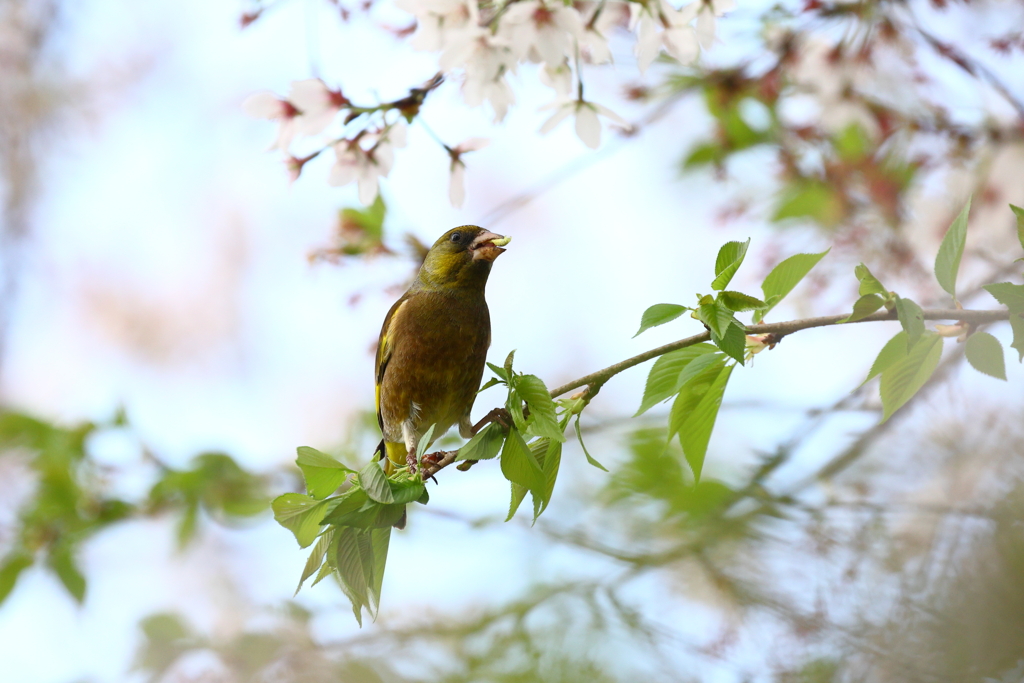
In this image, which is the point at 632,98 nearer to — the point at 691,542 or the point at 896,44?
the point at 896,44

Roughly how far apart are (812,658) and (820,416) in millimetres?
370

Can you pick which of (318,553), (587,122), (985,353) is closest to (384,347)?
(587,122)

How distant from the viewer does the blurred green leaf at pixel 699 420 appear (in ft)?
1.87

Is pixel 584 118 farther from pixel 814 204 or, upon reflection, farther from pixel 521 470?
pixel 814 204

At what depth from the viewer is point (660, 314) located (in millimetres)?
543

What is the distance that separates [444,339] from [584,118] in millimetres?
314

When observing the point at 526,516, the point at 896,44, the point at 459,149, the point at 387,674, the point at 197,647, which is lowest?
the point at 197,647

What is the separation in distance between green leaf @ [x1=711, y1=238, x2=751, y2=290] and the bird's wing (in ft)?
1.89

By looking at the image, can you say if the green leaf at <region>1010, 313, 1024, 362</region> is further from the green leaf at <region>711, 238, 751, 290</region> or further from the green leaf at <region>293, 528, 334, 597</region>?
the green leaf at <region>293, 528, 334, 597</region>

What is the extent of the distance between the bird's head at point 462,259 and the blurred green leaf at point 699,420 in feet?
1.37

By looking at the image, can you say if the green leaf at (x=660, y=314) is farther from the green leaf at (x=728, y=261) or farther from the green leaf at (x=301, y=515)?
the green leaf at (x=301, y=515)

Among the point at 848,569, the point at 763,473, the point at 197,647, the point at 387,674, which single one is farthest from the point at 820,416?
the point at 197,647

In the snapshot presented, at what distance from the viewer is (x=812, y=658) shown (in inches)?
32.3

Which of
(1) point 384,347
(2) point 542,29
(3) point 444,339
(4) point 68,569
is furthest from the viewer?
(4) point 68,569
